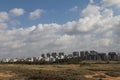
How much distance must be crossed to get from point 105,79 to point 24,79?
1477cm

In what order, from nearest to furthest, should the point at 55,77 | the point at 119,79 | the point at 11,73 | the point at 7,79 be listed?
the point at 7,79, the point at 55,77, the point at 119,79, the point at 11,73

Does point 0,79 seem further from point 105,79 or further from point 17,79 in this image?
point 105,79

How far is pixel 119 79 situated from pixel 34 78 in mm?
15702

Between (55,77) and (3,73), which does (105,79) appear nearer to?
(55,77)

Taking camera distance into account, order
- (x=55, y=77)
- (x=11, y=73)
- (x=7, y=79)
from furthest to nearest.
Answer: (x=11, y=73)
(x=55, y=77)
(x=7, y=79)

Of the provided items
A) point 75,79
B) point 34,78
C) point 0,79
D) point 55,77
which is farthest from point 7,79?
point 75,79

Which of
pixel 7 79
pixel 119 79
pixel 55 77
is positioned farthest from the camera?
pixel 119 79

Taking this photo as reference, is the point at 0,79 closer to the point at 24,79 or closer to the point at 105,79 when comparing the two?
the point at 24,79

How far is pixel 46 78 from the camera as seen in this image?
45.8 meters

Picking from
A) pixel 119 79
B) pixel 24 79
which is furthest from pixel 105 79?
pixel 24 79

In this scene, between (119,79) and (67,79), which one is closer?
(67,79)

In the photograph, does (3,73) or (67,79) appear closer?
(67,79)

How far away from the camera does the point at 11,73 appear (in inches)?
2087

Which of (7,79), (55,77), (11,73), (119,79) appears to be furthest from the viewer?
(11,73)
